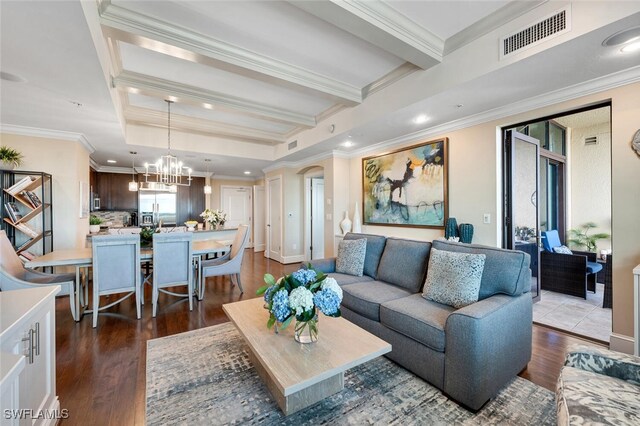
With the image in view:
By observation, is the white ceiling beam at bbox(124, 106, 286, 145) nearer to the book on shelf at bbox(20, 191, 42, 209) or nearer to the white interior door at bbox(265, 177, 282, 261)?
the white interior door at bbox(265, 177, 282, 261)

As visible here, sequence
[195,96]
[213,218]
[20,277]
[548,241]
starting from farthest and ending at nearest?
[213,218] < [548,241] < [195,96] < [20,277]

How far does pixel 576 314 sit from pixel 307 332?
3.51 meters

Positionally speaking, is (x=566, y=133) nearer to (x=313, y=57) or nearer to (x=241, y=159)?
(x=313, y=57)

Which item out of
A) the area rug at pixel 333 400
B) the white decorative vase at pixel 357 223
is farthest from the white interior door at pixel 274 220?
the area rug at pixel 333 400

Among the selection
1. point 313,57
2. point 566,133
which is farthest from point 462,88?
point 566,133

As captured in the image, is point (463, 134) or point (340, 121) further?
point (340, 121)

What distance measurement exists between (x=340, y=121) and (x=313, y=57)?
1.34 metres

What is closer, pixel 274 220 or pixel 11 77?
pixel 11 77

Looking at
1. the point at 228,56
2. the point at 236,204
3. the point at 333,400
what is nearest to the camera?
the point at 333,400

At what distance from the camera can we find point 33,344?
134 centimetres

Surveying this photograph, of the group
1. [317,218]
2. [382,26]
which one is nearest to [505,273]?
[382,26]

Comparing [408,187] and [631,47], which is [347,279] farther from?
[631,47]

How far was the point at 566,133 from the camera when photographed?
5.01m

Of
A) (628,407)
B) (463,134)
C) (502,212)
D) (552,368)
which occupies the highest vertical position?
(463,134)
